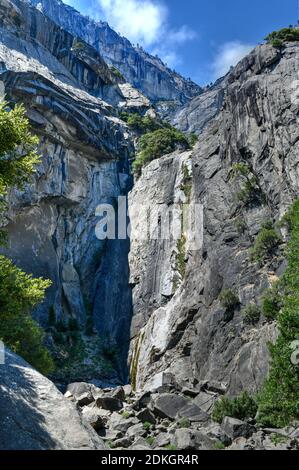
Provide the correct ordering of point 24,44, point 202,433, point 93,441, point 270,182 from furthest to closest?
1. point 24,44
2. point 270,182
3. point 202,433
4. point 93,441

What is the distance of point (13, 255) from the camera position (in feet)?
123

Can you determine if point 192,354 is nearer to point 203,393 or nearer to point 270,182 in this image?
point 203,393

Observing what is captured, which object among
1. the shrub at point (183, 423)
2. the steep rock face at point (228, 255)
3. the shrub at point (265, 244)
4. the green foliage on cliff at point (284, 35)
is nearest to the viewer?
the shrub at point (183, 423)

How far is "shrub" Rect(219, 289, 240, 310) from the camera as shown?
1041 inches

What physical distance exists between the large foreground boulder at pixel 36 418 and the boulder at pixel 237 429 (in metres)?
7.17

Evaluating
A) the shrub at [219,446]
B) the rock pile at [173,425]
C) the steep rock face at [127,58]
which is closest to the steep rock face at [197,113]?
the steep rock face at [127,58]

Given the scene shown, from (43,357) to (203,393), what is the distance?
8.17 meters

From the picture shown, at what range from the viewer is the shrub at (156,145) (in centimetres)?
4912

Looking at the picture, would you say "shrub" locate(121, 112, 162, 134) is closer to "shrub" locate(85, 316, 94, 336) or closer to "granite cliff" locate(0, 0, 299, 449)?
"granite cliff" locate(0, 0, 299, 449)

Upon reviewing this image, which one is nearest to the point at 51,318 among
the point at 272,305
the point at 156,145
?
the point at 272,305

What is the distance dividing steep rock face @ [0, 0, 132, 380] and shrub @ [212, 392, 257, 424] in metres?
18.0

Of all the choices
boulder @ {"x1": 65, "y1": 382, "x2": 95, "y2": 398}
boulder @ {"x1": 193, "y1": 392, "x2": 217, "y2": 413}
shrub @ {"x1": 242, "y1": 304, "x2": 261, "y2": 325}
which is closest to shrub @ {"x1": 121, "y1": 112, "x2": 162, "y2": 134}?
shrub @ {"x1": 242, "y1": 304, "x2": 261, "y2": 325}

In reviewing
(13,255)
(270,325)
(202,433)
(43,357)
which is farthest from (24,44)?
(202,433)

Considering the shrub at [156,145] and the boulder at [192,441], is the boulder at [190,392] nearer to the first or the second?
the boulder at [192,441]
